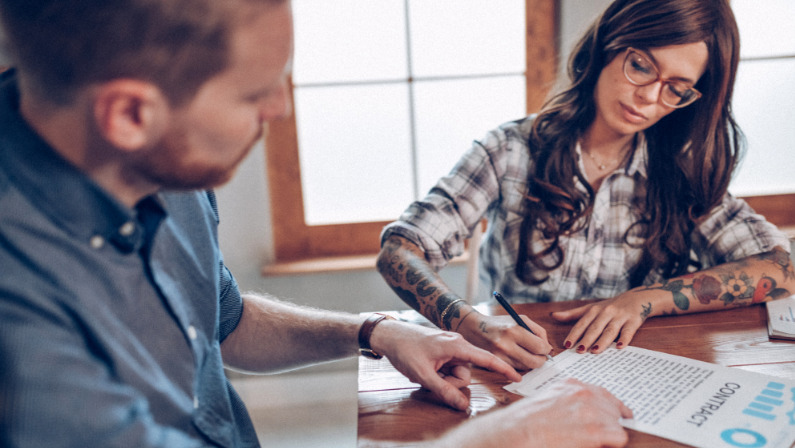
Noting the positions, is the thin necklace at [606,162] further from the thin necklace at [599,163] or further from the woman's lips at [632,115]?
the woman's lips at [632,115]

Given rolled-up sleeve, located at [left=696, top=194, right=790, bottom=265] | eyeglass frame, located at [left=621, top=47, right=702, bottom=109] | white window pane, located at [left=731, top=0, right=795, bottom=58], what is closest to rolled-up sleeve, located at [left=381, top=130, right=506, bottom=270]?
eyeglass frame, located at [left=621, top=47, right=702, bottom=109]

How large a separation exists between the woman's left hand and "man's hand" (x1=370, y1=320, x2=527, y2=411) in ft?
0.68

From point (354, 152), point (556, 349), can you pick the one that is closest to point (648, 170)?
point (556, 349)

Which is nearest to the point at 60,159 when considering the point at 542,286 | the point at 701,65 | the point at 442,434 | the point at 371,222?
the point at 442,434

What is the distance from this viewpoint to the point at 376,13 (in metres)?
2.12

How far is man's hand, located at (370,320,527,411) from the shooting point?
0.83 meters

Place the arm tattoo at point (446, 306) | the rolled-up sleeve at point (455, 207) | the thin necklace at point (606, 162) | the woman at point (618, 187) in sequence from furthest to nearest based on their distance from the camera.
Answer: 1. the thin necklace at point (606, 162)
2. the rolled-up sleeve at point (455, 207)
3. the woman at point (618, 187)
4. the arm tattoo at point (446, 306)

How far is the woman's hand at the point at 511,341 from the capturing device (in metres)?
A: 0.92

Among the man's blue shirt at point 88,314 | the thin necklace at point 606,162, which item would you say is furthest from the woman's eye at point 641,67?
the man's blue shirt at point 88,314

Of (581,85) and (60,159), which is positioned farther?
(581,85)

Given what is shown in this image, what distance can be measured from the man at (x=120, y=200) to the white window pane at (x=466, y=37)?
1599mm

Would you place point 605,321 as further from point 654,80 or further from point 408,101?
point 408,101

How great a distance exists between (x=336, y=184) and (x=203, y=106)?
1696 mm

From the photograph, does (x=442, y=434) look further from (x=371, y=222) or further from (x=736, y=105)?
(x=736, y=105)
